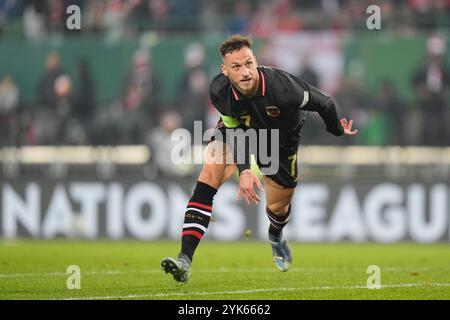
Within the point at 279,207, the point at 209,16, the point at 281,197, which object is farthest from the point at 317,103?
the point at 209,16

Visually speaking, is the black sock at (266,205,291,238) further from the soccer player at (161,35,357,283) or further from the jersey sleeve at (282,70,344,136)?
the jersey sleeve at (282,70,344,136)

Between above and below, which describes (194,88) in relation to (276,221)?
above

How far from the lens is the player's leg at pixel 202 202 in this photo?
9867 mm

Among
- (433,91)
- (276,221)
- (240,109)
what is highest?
(240,109)

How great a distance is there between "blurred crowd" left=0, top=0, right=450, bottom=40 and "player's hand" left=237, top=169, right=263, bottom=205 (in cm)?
1188

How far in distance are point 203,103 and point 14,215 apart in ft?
14.6

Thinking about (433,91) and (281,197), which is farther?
(433,91)

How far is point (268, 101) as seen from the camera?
1030cm

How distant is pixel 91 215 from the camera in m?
20.1

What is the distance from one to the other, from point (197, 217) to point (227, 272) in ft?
7.50

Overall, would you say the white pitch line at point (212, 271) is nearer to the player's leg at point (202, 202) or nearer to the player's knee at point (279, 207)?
the player's knee at point (279, 207)

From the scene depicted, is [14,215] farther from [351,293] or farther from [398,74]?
[351,293]

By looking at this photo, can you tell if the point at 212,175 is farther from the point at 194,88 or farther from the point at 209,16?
the point at 209,16
